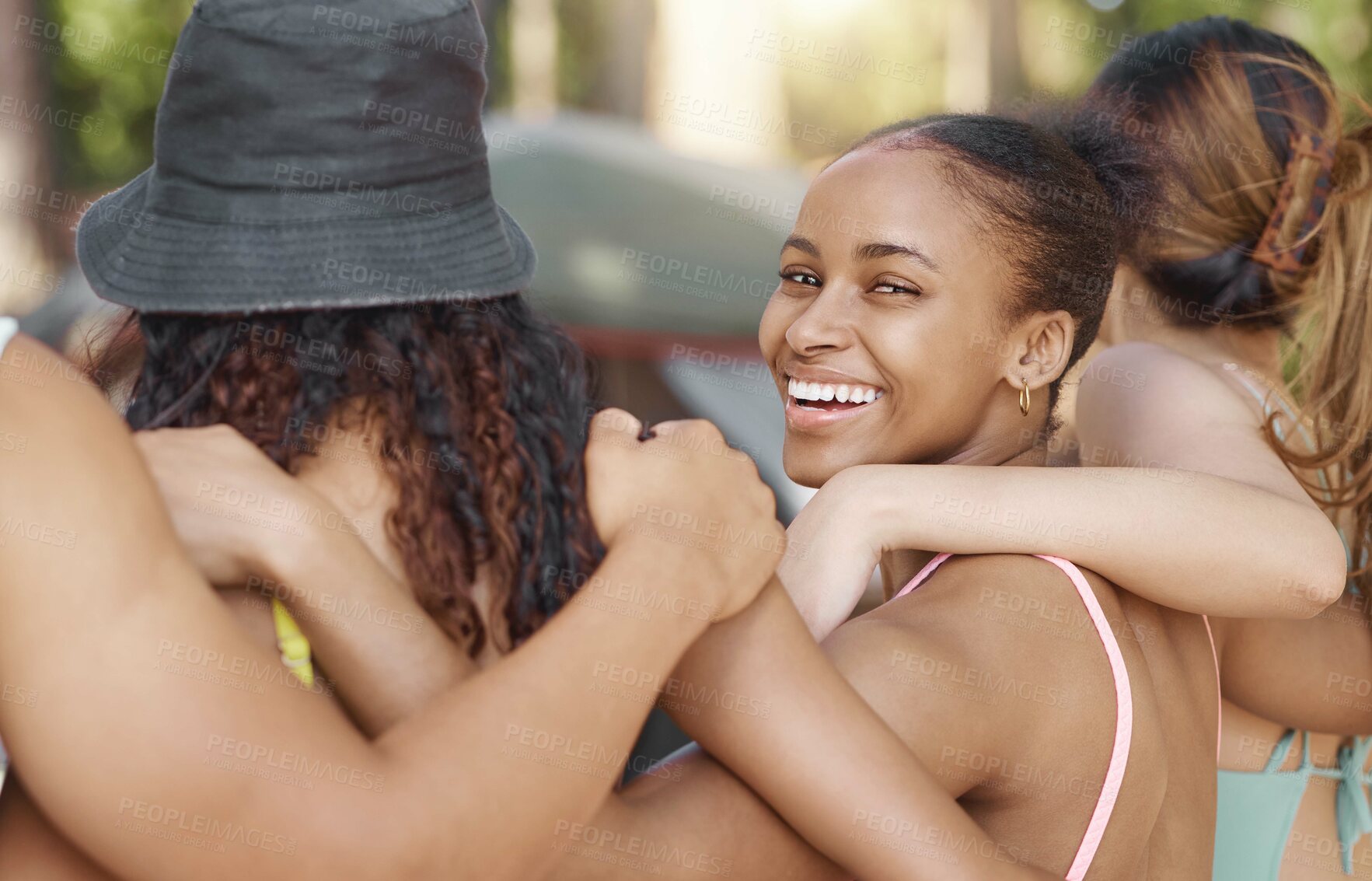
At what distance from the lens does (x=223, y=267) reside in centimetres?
115

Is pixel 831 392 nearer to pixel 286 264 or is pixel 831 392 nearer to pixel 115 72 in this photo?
pixel 286 264

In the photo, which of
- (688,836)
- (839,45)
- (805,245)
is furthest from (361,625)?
(839,45)

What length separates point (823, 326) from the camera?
73.8 inches

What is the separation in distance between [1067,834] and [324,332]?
1021mm

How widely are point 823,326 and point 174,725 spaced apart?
1.15 metres

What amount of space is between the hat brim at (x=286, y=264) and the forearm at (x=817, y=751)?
0.42 meters

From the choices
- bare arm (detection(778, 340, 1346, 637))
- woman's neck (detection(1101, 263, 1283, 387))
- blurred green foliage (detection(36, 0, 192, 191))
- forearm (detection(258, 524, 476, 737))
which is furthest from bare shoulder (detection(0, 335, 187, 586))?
blurred green foliage (detection(36, 0, 192, 191))

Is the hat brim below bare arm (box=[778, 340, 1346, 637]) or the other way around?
the other way around

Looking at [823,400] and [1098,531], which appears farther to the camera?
[823,400]

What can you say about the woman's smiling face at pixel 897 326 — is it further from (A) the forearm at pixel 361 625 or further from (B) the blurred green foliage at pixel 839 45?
(B) the blurred green foliage at pixel 839 45

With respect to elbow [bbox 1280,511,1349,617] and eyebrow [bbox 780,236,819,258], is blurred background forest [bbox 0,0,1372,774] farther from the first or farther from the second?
elbow [bbox 1280,511,1349,617]

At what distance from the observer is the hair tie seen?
2250 mm

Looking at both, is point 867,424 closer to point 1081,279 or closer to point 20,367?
point 1081,279

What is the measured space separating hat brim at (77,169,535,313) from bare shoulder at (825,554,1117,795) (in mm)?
600
